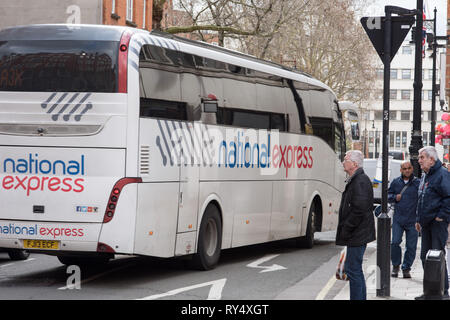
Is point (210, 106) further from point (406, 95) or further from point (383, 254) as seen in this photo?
point (406, 95)

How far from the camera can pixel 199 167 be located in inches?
540

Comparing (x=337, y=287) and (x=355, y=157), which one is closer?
(x=355, y=157)

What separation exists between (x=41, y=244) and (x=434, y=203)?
5079mm

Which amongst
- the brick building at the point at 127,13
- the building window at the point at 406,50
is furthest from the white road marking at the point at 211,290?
the building window at the point at 406,50

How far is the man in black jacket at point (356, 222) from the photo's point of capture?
31.4ft

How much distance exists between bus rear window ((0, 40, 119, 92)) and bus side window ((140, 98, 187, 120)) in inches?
21.9

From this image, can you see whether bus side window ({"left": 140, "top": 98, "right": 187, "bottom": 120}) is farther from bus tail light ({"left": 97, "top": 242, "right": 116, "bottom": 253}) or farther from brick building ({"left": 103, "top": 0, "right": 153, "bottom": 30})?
brick building ({"left": 103, "top": 0, "right": 153, "bottom": 30})

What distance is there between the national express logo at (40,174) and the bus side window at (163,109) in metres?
1.07

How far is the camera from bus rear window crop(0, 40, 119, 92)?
1170 centimetres

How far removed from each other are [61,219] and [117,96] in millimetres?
1770

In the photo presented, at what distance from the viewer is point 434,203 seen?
35.6 feet

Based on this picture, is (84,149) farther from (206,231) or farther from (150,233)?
(206,231)

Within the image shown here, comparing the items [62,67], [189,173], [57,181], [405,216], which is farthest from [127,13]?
[57,181]

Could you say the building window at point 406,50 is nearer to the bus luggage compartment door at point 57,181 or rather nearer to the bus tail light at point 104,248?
the bus luggage compartment door at point 57,181
